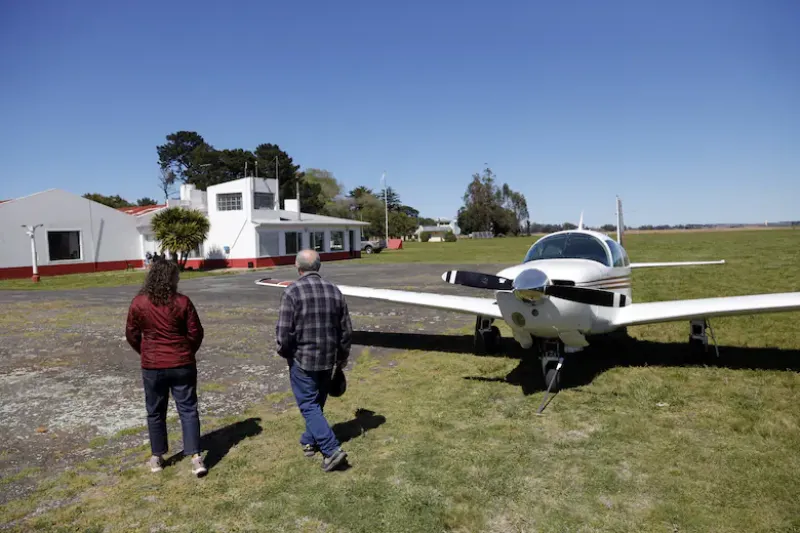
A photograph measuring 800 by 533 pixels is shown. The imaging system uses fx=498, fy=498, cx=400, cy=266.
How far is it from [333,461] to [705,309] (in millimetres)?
5918

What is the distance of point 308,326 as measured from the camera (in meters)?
4.67

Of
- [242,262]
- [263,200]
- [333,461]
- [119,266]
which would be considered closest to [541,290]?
[333,461]

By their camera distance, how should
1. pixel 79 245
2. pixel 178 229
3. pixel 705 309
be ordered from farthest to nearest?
pixel 79 245
pixel 178 229
pixel 705 309

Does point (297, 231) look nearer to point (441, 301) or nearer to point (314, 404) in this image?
point (441, 301)

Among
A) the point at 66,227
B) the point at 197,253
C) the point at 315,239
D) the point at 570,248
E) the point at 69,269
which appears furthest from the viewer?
the point at 315,239

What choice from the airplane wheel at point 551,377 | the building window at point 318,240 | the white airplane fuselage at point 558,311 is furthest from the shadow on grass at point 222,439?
the building window at point 318,240

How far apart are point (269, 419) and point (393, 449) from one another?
1.78 metres

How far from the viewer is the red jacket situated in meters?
4.49

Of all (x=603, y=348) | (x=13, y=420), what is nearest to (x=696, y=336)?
(x=603, y=348)

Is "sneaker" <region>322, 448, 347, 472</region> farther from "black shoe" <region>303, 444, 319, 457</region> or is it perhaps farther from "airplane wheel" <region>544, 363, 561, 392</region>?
"airplane wheel" <region>544, 363, 561, 392</region>

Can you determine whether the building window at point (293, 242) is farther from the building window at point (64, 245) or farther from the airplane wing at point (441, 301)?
the airplane wing at point (441, 301)

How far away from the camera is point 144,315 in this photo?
4547 millimetres

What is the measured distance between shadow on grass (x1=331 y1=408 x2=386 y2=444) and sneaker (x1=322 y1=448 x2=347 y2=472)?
A: 67 centimetres

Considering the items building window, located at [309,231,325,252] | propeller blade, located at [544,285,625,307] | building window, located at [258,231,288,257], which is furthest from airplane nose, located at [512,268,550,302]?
building window, located at [309,231,325,252]
